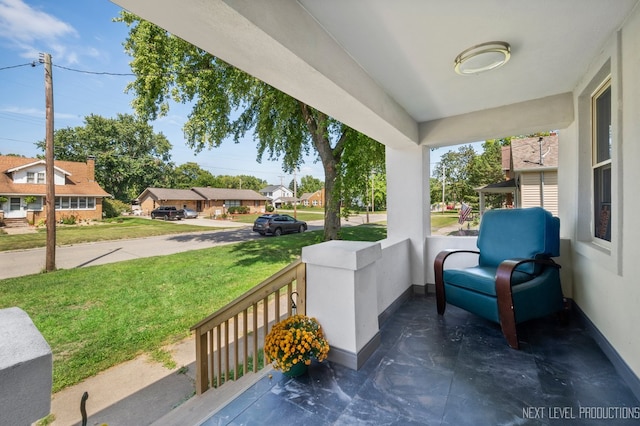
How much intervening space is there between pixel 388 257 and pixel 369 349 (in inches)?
39.9

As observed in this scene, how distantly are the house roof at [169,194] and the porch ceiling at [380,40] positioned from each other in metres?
16.4

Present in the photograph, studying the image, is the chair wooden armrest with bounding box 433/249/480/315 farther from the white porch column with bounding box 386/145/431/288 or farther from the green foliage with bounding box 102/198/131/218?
the green foliage with bounding box 102/198/131/218

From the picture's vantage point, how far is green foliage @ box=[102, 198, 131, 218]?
40.9ft

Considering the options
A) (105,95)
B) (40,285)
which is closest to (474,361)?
(40,285)

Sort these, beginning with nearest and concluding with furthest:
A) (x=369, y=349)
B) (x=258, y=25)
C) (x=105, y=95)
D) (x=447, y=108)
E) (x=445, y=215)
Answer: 1. (x=258, y=25)
2. (x=369, y=349)
3. (x=447, y=108)
4. (x=105, y=95)
5. (x=445, y=215)

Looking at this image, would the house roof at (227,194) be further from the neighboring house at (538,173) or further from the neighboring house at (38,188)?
the neighboring house at (538,173)

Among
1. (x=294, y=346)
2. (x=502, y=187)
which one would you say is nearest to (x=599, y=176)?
(x=294, y=346)

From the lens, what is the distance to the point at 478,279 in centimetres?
236

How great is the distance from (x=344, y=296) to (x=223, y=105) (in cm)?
682

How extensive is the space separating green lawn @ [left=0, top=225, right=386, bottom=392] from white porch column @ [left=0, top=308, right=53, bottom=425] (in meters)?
3.15

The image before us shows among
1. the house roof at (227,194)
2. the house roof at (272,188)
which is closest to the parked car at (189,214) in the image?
the house roof at (227,194)

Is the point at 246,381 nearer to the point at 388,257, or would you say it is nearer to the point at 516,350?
the point at 388,257

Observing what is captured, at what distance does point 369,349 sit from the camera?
202 centimetres

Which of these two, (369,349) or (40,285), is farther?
(40,285)
